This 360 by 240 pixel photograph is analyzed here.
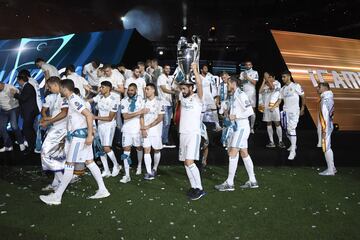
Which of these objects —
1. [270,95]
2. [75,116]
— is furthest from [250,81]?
[75,116]

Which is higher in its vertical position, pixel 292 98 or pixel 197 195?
pixel 292 98

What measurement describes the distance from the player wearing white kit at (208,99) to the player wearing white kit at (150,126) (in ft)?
7.13

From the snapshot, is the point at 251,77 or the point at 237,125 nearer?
the point at 237,125

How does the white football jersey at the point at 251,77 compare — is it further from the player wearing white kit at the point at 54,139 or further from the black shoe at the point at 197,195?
the player wearing white kit at the point at 54,139

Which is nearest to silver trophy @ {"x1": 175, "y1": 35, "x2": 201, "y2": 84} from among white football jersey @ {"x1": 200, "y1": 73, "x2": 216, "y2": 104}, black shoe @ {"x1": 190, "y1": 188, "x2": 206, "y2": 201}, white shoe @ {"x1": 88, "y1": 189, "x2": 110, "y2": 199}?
black shoe @ {"x1": 190, "y1": 188, "x2": 206, "y2": 201}

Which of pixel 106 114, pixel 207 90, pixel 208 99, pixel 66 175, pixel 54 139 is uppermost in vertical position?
pixel 207 90

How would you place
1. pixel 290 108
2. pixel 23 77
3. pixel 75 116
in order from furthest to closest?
pixel 290 108 < pixel 23 77 < pixel 75 116

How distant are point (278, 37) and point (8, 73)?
9653mm

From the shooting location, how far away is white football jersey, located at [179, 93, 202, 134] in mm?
5898

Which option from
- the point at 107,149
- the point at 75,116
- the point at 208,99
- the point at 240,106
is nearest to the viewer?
the point at 75,116

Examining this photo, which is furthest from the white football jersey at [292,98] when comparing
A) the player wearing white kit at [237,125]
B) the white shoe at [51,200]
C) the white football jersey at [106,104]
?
the white shoe at [51,200]

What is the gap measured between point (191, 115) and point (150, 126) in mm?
1685

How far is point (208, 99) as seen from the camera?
9.70 metres

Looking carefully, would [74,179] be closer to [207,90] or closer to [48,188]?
[48,188]
